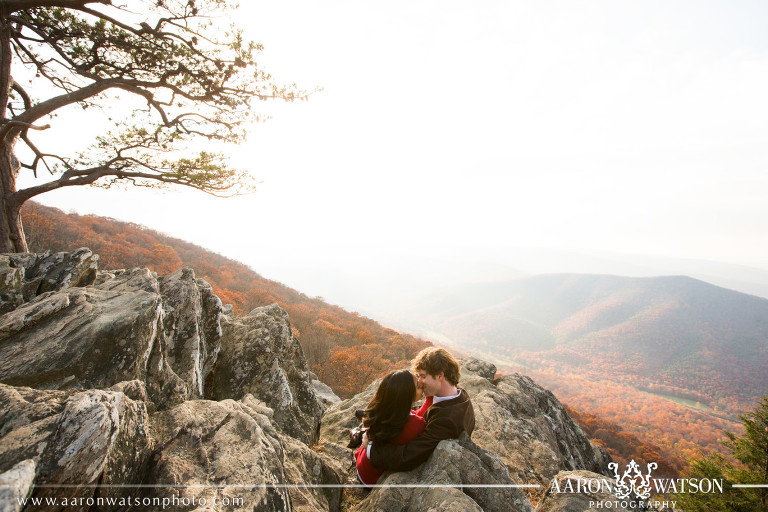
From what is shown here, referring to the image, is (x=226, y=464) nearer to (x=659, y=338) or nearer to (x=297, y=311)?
Answer: (x=297, y=311)

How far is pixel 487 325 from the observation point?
575 ft

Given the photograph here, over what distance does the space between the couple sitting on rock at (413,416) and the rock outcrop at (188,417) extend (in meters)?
0.18

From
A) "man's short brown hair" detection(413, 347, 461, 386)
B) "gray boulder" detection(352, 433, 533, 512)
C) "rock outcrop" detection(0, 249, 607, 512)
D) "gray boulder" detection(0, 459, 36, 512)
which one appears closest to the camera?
"gray boulder" detection(0, 459, 36, 512)

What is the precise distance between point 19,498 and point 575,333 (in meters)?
203

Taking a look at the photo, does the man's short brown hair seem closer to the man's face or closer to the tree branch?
the man's face

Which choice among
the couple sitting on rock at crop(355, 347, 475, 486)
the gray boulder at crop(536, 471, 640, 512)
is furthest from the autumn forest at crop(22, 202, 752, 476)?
the gray boulder at crop(536, 471, 640, 512)

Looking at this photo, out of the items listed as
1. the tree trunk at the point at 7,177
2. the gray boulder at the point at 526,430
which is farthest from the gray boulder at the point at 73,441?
the tree trunk at the point at 7,177

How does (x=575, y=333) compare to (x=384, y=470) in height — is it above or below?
below

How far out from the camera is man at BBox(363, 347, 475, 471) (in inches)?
144

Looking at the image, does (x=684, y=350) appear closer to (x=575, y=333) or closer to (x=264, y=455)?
(x=575, y=333)

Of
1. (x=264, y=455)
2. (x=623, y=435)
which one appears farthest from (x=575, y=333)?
(x=264, y=455)

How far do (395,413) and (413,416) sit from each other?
14.8 inches

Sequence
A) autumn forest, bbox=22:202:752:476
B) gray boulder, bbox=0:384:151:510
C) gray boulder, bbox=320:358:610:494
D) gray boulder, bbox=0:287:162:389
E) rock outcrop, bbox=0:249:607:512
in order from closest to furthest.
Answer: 1. gray boulder, bbox=0:384:151:510
2. rock outcrop, bbox=0:249:607:512
3. gray boulder, bbox=0:287:162:389
4. gray boulder, bbox=320:358:610:494
5. autumn forest, bbox=22:202:752:476

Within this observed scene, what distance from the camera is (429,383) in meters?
3.93
